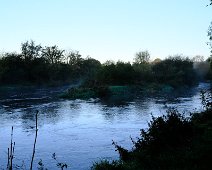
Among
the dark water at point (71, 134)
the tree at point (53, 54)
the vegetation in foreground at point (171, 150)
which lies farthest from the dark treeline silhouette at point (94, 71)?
the vegetation in foreground at point (171, 150)

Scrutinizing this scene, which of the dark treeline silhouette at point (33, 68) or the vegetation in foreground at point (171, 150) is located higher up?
the dark treeline silhouette at point (33, 68)

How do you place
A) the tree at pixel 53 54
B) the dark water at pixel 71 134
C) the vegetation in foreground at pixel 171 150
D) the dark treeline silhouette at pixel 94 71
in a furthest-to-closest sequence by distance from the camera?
the tree at pixel 53 54 → the dark treeline silhouette at pixel 94 71 → the dark water at pixel 71 134 → the vegetation in foreground at pixel 171 150

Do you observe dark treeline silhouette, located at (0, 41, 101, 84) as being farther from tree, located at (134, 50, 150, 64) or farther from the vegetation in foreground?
the vegetation in foreground

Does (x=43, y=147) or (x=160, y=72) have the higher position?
(x=160, y=72)

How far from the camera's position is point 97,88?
188 feet

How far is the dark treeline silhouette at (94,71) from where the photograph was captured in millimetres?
75625

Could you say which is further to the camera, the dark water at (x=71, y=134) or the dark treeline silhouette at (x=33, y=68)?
the dark treeline silhouette at (x=33, y=68)

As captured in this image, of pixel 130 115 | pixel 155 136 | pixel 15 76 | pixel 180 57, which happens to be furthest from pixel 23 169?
pixel 180 57

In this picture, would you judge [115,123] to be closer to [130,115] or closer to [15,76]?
[130,115]

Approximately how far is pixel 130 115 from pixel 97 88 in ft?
88.7

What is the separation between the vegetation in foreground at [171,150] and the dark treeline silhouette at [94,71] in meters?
53.6

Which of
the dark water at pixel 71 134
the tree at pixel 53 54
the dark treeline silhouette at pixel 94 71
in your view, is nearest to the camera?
the dark water at pixel 71 134

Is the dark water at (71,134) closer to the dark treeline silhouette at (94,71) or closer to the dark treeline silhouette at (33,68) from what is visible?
the dark treeline silhouette at (94,71)

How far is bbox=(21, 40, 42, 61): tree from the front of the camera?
309 feet
